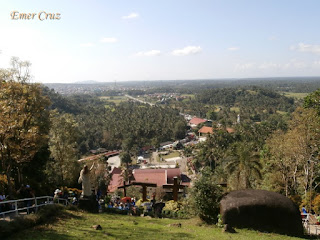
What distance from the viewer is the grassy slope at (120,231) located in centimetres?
798

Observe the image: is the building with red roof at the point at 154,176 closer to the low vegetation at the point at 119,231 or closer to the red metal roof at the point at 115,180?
the red metal roof at the point at 115,180

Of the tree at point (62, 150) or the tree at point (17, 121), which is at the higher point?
the tree at point (17, 121)

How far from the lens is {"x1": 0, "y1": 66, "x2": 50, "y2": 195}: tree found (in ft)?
33.7

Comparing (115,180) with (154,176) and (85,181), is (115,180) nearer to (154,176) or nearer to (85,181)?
(154,176)

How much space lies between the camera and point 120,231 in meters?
8.95

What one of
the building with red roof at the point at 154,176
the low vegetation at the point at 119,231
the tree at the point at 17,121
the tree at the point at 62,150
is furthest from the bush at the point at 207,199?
the building with red roof at the point at 154,176

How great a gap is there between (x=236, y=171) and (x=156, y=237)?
47.2ft

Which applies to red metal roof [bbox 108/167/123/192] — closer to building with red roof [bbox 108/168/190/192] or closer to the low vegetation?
building with red roof [bbox 108/168/190/192]

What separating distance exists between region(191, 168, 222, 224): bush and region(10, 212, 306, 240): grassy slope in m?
0.58

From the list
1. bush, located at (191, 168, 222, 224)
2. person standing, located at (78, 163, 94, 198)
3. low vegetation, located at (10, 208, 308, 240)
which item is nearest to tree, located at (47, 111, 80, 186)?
person standing, located at (78, 163, 94, 198)

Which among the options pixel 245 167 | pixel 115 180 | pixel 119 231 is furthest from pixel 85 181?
pixel 115 180

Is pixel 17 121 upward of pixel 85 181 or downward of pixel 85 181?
upward

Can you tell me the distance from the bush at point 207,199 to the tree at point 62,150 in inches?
436

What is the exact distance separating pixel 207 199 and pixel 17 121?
896 cm
